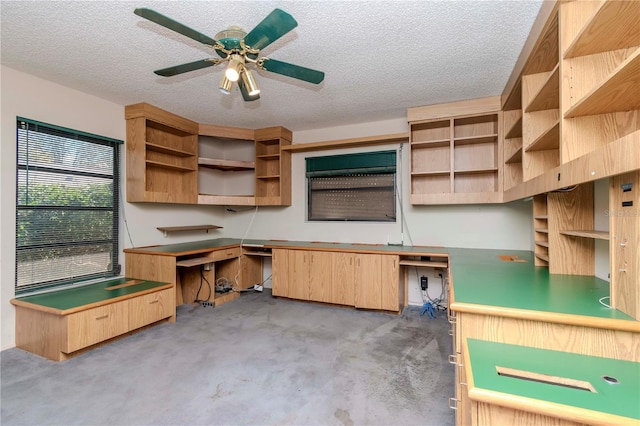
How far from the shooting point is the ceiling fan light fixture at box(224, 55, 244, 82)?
188 centimetres

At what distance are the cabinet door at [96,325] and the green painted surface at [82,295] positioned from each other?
92mm

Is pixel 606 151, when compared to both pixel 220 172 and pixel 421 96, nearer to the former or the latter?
pixel 421 96

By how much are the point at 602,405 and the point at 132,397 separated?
2432mm

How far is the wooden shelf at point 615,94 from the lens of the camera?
102 cm

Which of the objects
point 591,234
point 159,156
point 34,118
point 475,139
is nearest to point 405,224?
point 475,139

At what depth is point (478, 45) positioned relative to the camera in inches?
87.9

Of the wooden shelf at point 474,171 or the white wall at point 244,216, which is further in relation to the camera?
the wooden shelf at point 474,171

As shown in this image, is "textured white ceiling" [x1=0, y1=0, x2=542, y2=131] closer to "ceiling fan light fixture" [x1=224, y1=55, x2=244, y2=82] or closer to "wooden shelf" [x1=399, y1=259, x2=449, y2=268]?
"ceiling fan light fixture" [x1=224, y1=55, x2=244, y2=82]

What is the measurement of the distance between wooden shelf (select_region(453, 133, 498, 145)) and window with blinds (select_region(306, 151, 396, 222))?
84 cm

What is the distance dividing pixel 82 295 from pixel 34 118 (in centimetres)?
177

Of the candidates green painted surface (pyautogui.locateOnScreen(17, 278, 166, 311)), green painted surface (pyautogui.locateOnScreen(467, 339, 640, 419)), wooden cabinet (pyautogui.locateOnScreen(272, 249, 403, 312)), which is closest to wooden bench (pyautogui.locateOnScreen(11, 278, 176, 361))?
green painted surface (pyautogui.locateOnScreen(17, 278, 166, 311))

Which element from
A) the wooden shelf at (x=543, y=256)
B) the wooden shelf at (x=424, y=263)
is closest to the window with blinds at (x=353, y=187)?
the wooden shelf at (x=424, y=263)

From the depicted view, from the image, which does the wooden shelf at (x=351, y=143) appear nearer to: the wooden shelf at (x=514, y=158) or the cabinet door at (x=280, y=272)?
the wooden shelf at (x=514, y=158)

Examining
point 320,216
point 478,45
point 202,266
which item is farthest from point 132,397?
point 478,45
